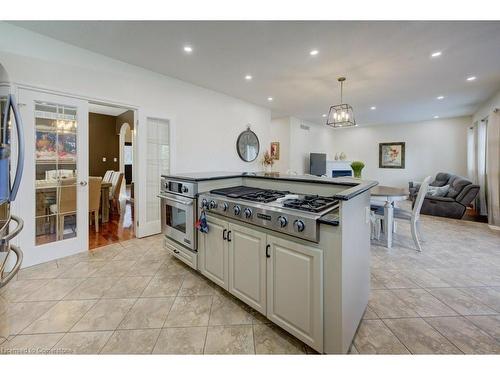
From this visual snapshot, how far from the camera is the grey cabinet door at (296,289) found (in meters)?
1.33

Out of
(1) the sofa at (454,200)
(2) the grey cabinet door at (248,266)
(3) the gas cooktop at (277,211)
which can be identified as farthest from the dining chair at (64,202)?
(1) the sofa at (454,200)

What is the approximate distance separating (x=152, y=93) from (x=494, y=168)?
6.73 m

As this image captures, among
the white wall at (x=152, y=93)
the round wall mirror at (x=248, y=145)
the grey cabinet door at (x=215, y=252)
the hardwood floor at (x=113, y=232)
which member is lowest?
the hardwood floor at (x=113, y=232)

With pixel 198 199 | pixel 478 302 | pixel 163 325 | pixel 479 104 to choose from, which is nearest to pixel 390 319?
pixel 478 302

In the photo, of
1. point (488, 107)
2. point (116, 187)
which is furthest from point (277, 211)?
point (488, 107)

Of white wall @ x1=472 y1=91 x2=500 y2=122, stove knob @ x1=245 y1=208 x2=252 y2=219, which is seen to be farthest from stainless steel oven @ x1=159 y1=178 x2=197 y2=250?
white wall @ x1=472 y1=91 x2=500 y2=122

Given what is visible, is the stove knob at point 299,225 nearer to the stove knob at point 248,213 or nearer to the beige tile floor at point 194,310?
the stove knob at point 248,213

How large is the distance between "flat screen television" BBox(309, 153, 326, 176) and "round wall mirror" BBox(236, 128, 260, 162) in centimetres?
277

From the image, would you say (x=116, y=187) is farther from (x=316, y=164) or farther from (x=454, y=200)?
(x=454, y=200)

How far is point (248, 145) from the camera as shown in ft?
18.5

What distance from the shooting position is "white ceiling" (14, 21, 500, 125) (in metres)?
2.50

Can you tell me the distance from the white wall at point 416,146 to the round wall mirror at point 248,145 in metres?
5.40

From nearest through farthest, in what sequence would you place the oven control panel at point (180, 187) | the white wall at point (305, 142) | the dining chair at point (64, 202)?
the oven control panel at point (180, 187) < the dining chair at point (64, 202) < the white wall at point (305, 142)
